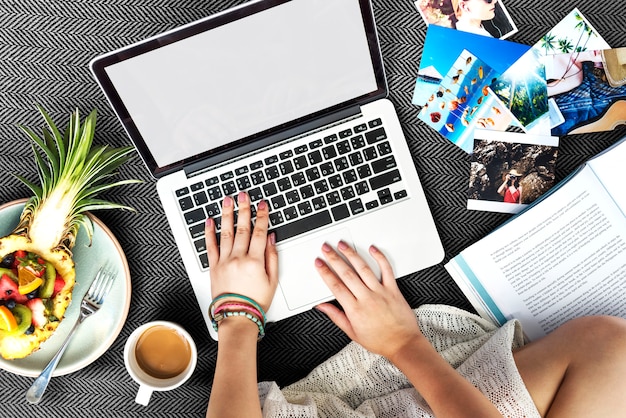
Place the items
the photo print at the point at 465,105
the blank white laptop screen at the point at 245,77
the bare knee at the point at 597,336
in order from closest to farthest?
the blank white laptop screen at the point at 245,77 < the bare knee at the point at 597,336 < the photo print at the point at 465,105

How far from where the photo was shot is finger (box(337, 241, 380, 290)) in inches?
33.3

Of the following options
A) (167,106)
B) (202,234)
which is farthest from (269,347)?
(167,106)

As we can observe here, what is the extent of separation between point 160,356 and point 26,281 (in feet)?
0.77

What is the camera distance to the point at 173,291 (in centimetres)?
90

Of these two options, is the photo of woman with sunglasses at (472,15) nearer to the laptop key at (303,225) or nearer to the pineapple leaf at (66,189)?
the laptop key at (303,225)

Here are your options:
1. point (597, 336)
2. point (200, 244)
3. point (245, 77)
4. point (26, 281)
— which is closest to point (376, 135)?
point (245, 77)

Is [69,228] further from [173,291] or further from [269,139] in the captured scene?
[269,139]

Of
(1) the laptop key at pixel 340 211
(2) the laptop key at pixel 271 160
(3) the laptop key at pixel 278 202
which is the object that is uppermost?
(2) the laptop key at pixel 271 160

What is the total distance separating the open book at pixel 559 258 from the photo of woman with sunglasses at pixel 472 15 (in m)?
0.28

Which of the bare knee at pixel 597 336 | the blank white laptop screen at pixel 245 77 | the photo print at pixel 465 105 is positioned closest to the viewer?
the blank white laptop screen at pixel 245 77

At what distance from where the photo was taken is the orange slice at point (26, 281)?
2.43 feet

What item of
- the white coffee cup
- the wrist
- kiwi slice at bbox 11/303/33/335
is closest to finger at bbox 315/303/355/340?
the wrist

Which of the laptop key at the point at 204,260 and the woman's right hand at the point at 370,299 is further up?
the laptop key at the point at 204,260

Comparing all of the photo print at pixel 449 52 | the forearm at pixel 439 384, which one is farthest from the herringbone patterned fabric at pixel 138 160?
the forearm at pixel 439 384
